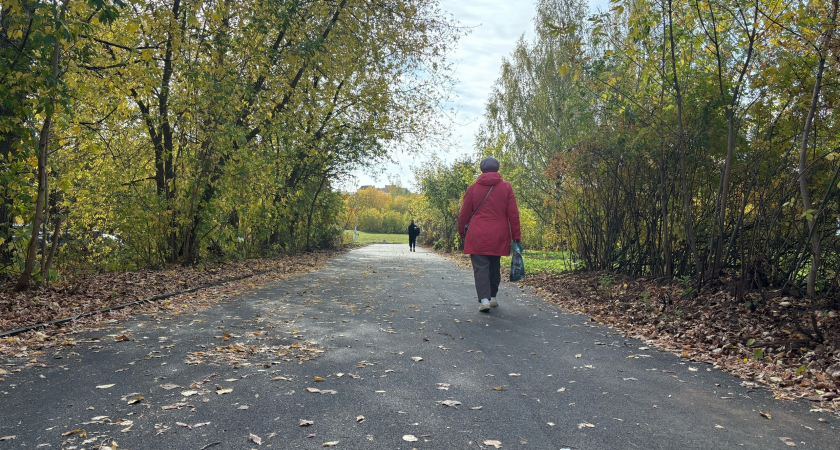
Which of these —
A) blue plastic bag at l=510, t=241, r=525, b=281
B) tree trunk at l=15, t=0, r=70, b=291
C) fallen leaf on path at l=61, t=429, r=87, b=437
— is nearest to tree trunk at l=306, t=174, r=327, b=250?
tree trunk at l=15, t=0, r=70, b=291

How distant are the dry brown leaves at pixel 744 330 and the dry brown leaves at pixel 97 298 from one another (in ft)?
20.3

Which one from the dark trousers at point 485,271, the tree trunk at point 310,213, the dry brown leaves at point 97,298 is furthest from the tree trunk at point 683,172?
the tree trunk at point 310,213

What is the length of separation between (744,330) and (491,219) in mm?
3486

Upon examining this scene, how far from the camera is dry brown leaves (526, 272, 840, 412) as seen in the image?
439cm

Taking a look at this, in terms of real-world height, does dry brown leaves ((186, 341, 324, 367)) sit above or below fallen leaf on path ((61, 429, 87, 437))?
A: below

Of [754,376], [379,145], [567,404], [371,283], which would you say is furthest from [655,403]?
[379,145]

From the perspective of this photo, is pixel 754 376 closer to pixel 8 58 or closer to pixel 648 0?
pixel 648 0

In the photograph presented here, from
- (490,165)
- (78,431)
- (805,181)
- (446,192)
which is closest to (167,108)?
(490,165)

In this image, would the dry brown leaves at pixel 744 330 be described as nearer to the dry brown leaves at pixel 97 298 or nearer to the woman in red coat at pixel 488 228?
the woman in red coat at pixel 488 228

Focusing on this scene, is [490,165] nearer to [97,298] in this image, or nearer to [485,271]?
[485,271]

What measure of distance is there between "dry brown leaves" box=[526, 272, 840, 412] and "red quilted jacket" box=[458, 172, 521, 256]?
1.67 metres

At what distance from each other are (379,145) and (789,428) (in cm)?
1963

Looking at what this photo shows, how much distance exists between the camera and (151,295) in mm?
8469

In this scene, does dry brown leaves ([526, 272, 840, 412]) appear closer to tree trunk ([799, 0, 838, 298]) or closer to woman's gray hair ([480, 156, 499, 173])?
tree trunk ([799, 0, 838, 298])
